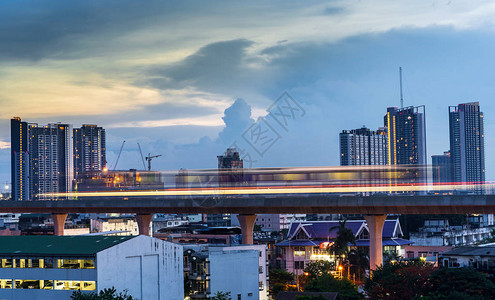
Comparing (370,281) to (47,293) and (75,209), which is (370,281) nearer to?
(47,293)

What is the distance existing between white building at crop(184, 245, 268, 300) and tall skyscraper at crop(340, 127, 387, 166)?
420ft

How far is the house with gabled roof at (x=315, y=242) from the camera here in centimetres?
8194

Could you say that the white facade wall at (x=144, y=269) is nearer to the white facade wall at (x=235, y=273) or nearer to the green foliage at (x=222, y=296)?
the white facade wall at (x=235, y=273)

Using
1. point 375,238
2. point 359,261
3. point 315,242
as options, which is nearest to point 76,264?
point 375,238

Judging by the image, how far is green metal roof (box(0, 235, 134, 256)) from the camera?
4288 cm

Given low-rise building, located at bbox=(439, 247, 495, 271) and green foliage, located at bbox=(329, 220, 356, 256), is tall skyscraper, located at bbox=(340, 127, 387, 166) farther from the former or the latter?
low-rise building, located at bbox=(439, 247, 495, 271)

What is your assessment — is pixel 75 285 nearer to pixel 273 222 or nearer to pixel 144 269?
pixel 144 269

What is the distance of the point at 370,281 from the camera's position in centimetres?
4947

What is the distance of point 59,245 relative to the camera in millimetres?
45188

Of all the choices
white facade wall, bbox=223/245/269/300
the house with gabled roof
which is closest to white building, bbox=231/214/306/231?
the house with gabled roof

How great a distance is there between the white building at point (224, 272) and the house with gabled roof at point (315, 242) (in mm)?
30055

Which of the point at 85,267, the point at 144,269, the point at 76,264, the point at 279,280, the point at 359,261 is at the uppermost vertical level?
the point at 76,264

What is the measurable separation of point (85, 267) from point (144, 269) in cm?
559

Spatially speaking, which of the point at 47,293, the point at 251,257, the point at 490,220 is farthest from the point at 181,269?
the point at 490,220
